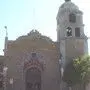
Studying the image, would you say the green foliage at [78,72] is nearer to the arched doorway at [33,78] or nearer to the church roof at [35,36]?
the arched doorway at [33,78]

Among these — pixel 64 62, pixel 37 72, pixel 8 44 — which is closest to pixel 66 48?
pixel 64 62

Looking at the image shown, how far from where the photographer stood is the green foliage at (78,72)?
39469mm

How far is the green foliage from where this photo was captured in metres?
39.5

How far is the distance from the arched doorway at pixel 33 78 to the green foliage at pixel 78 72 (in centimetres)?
462

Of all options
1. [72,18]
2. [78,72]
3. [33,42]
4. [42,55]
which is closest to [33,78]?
[42,55]

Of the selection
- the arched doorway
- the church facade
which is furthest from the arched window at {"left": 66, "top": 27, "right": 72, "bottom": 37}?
the arched doorway

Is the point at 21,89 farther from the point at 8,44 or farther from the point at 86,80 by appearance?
the point at 86,80

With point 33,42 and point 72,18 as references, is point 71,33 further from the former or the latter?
point 33,42

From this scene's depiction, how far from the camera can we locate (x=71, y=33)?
147ft

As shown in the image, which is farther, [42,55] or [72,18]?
[72,18]

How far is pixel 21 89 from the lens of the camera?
142 ft

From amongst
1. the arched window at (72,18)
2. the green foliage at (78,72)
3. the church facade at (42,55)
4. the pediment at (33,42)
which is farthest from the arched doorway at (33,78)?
the arched window at (72,18)

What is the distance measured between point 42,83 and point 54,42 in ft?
21.9

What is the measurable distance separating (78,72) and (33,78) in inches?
305
